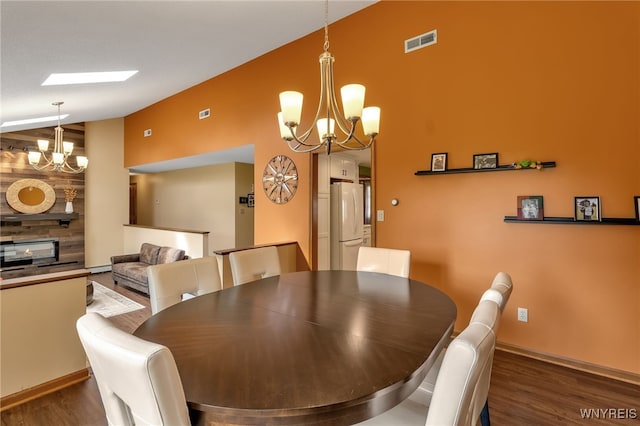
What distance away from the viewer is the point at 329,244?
4.85 meters

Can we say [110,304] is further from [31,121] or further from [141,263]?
[31,121]

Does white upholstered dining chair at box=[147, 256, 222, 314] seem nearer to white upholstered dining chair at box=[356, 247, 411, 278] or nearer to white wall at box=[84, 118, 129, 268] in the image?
white upholstered dining chair at box=[356, 247, 411, 278]

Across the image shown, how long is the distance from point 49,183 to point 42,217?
70 centimetres

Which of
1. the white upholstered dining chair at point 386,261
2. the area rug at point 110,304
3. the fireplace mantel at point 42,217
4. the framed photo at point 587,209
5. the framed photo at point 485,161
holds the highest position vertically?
the framed photo at point 485,161

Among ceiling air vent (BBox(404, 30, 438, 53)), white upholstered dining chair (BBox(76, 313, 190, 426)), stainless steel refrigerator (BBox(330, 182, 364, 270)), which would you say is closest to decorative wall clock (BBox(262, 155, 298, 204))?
stainless steel refrigerator (BBox(330, 182, 364, 270))

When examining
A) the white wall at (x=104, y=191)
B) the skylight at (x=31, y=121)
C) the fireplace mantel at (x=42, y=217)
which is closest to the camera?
the skylight at (x=31, y=121)

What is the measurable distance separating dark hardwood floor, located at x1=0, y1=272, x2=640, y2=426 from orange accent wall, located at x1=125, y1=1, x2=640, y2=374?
244 mm

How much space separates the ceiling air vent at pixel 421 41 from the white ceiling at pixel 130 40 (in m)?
0.75

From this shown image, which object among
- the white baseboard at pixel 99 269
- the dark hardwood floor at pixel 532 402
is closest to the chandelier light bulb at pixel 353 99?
the dark hardwood floor at pixel 532 402

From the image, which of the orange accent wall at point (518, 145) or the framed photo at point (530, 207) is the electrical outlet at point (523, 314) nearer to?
the orange accent wall at point (518, 145)

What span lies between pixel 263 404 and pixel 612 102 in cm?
312

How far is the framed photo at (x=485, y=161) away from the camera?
284 centimetres

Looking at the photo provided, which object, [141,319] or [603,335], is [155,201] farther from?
[603,335]

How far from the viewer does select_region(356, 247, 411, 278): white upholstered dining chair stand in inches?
103
